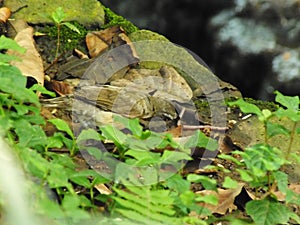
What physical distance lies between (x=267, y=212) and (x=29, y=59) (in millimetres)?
1675

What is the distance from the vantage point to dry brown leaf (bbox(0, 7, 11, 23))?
3.93m

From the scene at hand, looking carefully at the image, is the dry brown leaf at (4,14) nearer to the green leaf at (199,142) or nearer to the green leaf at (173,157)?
the green leaf at (199,142)

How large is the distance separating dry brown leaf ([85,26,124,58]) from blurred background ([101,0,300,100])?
0.88m

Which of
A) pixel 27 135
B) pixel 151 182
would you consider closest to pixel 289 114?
pixel 151 182

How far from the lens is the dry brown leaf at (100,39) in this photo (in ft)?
13.0

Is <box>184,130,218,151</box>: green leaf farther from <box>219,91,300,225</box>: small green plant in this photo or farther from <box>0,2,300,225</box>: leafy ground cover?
<box>219,91,300,225</box>: small green plant

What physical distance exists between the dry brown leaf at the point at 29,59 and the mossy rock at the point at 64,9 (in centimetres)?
17

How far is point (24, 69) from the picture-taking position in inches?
137

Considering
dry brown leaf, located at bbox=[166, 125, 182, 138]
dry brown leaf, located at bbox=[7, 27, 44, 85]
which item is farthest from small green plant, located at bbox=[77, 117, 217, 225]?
dry brown leaf, located at bbox=[7, 27, 44, 85]

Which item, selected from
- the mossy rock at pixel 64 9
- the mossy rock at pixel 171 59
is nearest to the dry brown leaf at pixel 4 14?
the mossy rock at pixel 64 9

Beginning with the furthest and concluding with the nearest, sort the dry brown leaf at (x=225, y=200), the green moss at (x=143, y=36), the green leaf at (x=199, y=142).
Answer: the green moss at (x=143, y=36)
the dry brown leaf at (x=225, y=200)
the green leaf at (x=199, y=142)

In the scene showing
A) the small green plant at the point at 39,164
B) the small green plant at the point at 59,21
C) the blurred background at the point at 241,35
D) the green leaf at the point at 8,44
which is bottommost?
the small green plant at the point at 39,164

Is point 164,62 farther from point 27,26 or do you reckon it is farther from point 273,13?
point 273,13

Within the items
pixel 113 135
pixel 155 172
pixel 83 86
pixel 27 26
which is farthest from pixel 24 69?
pixel 155 172
